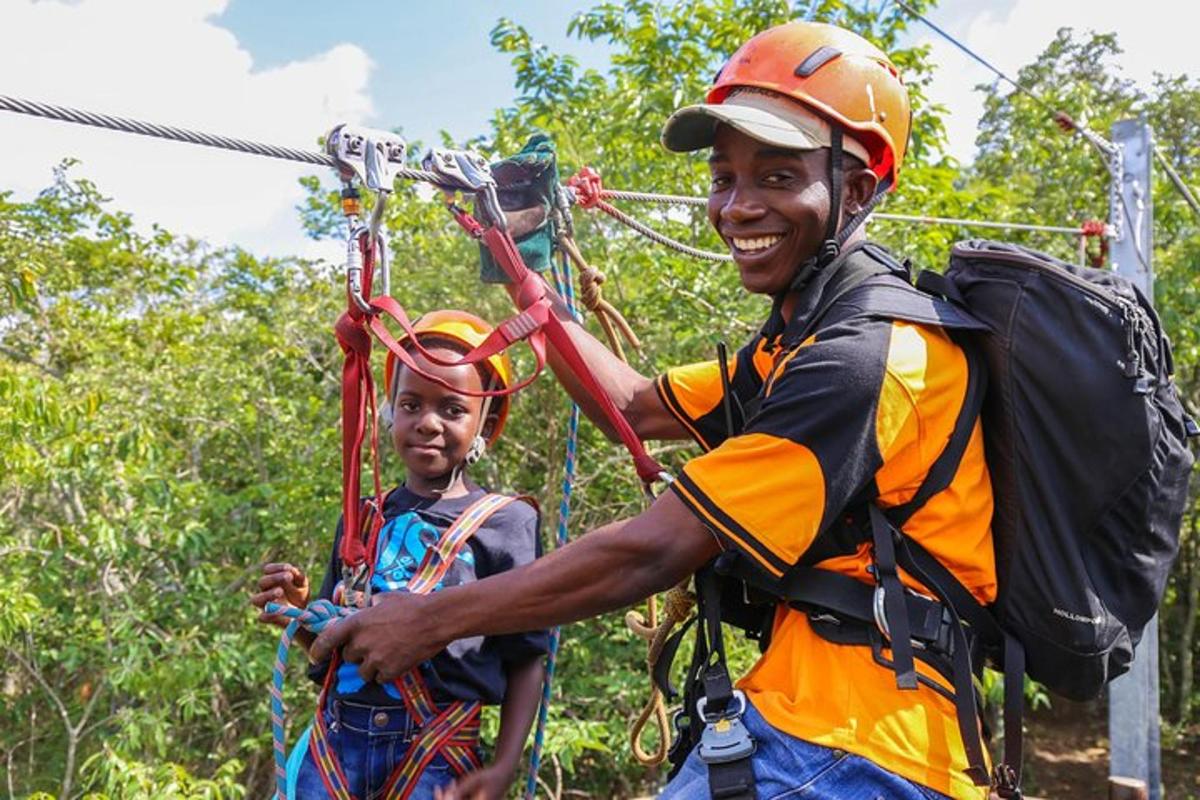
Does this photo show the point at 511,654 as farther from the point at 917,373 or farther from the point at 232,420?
the point at 232,420

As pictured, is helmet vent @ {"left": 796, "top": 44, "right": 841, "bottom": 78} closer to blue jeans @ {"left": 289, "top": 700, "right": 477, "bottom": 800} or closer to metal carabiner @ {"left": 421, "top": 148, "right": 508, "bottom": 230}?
metal carabiner @ {"left": 421, "top": 148, "right": 508, "bottom": 230}

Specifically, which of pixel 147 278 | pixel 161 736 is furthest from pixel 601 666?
pixel 147 278

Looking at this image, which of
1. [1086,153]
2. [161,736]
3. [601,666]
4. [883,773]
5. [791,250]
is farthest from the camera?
[1086,153]

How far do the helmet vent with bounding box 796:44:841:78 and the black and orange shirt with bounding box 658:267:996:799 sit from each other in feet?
1.81

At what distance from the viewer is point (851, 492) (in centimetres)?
153

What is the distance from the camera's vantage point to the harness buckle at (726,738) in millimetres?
1603

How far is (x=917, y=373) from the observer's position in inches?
62.7

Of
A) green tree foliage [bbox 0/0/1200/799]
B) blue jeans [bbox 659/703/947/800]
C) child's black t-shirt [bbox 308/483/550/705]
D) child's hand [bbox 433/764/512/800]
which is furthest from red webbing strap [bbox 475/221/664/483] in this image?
green tree foliage [bbox 0/0/1200/799]

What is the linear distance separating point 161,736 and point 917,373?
4280 mm

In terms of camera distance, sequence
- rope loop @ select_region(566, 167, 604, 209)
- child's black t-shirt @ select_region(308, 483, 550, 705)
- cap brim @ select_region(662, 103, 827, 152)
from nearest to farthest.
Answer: cap brim @ select_region(662, 103, 827, 152) → child's black t-shirt @ select_region(308, 483, 550, 705) → rope loop @ select_region(566, 167, 604, 209)

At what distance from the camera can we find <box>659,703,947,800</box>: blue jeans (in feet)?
5.07

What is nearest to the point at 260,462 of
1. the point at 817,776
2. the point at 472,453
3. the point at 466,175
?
the point at 472,453

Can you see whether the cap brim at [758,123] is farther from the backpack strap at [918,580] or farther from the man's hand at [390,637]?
the man's hand at [390,637]

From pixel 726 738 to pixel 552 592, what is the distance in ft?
1.23
